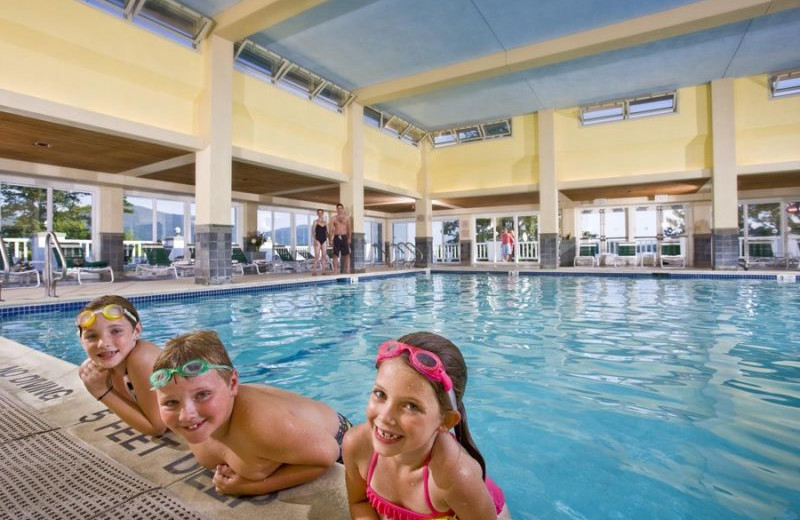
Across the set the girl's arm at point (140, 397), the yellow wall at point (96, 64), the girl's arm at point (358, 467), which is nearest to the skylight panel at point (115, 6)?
the yellow wall at point (96, 64)

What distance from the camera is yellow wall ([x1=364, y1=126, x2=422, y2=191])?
40.8 feet

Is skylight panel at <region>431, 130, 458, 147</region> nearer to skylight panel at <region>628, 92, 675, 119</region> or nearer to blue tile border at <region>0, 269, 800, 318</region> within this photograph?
blue tile border at <region>0, 269, 800, 318</region>

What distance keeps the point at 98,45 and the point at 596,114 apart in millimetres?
11928

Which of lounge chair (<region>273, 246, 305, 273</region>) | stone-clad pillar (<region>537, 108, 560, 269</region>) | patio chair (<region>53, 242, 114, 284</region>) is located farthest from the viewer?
lounge chair (<region>273, 246, 305, 273</region>)

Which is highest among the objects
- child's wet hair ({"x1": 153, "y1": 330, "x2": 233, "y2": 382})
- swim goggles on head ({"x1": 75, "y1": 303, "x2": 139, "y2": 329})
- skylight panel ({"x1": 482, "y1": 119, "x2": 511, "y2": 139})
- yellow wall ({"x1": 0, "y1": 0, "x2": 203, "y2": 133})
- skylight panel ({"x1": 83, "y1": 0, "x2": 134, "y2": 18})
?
skylight panel ({"x1": 482, "y1": 119, "x2": 511, "y2": 139})

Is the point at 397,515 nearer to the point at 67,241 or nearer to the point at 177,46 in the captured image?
the point at 177,46

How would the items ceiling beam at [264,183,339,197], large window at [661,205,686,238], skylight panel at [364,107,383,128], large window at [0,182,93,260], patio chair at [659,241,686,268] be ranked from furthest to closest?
large window at [661,205,686,238], patio chair at [659,241,686,268], skylight panel at [364,107,383,128], ceiling beam at [264,183,339,197], large window at [0,182,93,260]

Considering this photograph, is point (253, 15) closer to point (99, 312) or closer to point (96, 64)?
point (96, 64)

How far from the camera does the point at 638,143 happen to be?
1162 cm

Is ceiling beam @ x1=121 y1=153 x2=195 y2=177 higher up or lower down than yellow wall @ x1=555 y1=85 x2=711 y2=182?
lower down

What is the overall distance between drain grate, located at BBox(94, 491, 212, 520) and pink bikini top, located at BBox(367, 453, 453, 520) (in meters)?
0.47

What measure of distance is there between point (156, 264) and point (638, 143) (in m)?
13.2

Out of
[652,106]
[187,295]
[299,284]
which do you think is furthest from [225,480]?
[652,106]

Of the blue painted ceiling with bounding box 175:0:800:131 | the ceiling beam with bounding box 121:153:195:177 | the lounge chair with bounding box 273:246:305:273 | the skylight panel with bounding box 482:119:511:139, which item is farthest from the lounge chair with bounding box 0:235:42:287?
the skylight panel with bounding box 482:119:511:139
